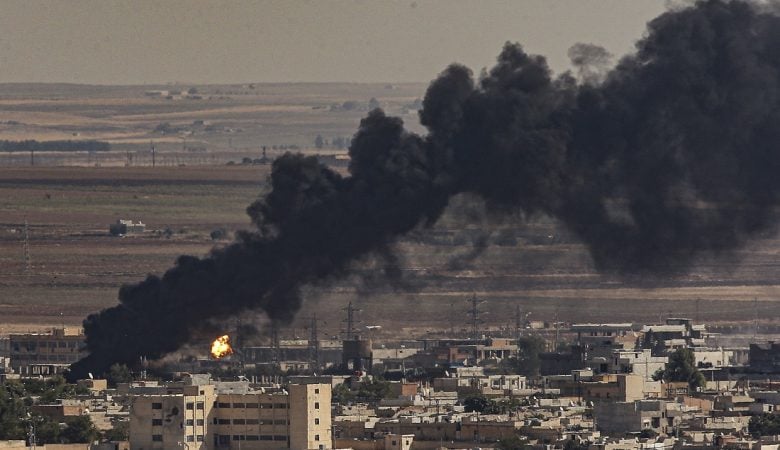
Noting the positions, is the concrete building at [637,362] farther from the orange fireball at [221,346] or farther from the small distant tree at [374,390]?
the orange fireball at [221,346]

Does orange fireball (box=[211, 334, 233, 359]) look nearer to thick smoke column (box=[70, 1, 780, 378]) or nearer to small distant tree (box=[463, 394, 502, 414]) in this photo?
thick smoke column (box=[70, 1, 780, 378])

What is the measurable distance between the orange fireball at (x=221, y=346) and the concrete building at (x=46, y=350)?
31658 millimetres

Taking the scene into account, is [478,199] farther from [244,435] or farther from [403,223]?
[244,435]

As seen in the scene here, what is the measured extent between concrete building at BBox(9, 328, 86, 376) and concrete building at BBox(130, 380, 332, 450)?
7635 cm

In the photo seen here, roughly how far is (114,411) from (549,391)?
79.0 ft

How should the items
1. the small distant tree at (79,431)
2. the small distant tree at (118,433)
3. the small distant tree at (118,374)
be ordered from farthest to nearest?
the small distant tree at (118,374) < the small distant tree at (79,431) < the small distant tree at (118,433)

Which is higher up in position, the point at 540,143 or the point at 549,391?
the point at 540,143

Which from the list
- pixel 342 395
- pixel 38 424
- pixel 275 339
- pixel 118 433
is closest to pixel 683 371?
pixel 342 395

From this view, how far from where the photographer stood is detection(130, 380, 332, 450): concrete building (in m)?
108

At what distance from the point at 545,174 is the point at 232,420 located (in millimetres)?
52719

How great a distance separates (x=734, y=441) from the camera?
117812mm

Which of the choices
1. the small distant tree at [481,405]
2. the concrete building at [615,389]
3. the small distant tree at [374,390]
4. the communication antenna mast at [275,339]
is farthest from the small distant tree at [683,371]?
the small distant tree at [481,405]

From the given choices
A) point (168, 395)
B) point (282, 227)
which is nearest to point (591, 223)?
point (282, 227)

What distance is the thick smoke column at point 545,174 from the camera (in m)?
154
